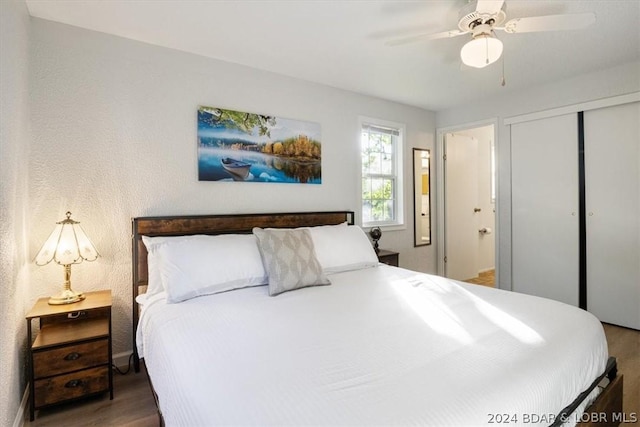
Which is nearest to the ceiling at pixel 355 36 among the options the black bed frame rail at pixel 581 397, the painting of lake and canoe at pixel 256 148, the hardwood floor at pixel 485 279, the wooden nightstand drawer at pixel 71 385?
the painting of lake and canoe at pixel 256 148

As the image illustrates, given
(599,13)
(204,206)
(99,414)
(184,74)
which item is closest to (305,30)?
(184,74)

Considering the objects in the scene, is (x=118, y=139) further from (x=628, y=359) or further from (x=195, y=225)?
(x=628, y=359)

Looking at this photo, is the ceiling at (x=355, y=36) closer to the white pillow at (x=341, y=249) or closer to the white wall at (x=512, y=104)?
the white wall at (x=512, y=104)

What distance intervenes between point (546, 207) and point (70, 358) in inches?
169

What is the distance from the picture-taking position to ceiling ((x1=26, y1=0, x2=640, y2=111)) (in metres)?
1.99

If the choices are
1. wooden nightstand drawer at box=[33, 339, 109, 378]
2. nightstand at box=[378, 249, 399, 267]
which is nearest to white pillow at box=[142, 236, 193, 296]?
wooden nightstand drawer at box=[33, 339, 109, 378]

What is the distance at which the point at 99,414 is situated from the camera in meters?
1.81

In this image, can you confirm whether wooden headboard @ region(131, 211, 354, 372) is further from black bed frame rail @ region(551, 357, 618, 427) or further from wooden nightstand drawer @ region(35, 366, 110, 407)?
black bed frame rail @ region(551, 357, 618, 427)

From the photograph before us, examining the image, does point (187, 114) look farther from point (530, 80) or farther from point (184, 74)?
point (530, 80)

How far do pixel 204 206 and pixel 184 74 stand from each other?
1.06 m

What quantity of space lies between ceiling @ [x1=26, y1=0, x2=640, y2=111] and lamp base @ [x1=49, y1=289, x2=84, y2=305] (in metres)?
1.76

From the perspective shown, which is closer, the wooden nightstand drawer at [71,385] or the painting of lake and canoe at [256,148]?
the wooden nightstand drawer at [71,385]

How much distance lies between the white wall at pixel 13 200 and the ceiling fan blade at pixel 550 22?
255 cm

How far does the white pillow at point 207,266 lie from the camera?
1866 millimetres
